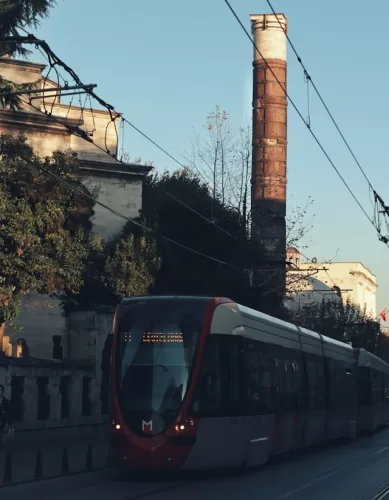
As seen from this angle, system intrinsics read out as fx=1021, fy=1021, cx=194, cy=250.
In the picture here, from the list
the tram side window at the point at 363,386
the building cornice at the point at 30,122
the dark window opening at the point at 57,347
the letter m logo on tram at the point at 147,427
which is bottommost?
the letter m logo on tram at the point at 147,427

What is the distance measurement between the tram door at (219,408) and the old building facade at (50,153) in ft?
53.9

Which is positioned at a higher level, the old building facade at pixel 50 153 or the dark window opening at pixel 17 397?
the old building facade at pixel 50 153

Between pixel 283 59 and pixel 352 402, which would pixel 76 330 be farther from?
pixel 283 59

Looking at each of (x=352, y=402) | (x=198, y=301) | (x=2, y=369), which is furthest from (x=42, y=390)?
(x=198, y=301)

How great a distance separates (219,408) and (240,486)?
1.46 meters

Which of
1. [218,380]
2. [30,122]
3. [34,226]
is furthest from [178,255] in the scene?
[218,380]

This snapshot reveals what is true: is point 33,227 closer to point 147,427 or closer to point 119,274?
point 119,274

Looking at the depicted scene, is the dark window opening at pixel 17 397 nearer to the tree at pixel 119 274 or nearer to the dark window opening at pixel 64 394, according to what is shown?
the dark window opening at pixel 64 394

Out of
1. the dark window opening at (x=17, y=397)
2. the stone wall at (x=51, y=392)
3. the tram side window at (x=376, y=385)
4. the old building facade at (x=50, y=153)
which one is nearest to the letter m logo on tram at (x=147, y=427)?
the stone wall at (x=51, y=392)

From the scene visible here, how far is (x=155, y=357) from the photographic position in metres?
16.1

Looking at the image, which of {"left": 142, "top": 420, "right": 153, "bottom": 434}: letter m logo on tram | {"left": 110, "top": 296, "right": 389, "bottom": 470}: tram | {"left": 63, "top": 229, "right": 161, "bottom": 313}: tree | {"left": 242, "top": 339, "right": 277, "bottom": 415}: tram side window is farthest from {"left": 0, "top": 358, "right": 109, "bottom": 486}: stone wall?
{"left": 142, "top": 420, "right": 153, "bottom": 434}: letter m logo on tram

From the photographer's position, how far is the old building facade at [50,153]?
35.6 m

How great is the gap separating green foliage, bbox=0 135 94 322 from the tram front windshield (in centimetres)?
864

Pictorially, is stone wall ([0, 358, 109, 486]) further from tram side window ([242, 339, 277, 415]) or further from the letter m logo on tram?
the letter m logo on tram
